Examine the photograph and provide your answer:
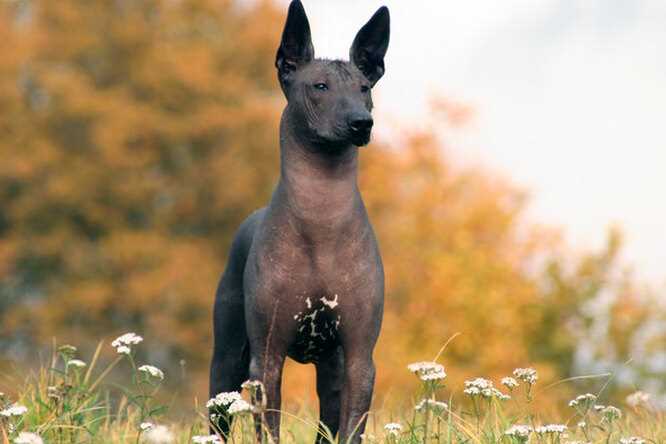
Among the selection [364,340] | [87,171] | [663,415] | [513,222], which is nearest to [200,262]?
[87,171]

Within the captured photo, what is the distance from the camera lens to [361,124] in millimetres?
5246

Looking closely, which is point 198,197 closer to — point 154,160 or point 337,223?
point 154,160

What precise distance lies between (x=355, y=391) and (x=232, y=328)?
1282mm

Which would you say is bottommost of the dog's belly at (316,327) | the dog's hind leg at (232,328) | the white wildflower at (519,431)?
the white wildflower at (519,431)

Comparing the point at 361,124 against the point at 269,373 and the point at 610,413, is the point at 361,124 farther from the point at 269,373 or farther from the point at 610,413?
the point at 610,413

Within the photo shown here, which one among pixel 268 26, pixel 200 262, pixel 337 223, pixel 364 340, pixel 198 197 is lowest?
pixel 364 340

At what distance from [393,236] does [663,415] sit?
58.7 feet

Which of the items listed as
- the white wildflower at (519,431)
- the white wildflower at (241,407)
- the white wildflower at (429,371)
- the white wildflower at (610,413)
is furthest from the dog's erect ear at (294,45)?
the white wildflower at (610,413)

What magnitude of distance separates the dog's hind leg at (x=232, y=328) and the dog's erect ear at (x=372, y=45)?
127cm

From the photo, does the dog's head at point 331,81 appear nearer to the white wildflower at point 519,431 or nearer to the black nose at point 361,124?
the black nose at point 361,124

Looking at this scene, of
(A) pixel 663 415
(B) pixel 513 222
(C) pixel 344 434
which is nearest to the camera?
(C) pixel 344 434

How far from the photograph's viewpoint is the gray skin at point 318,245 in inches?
220

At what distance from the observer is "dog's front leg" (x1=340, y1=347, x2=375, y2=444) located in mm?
5656

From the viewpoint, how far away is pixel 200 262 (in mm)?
22156
